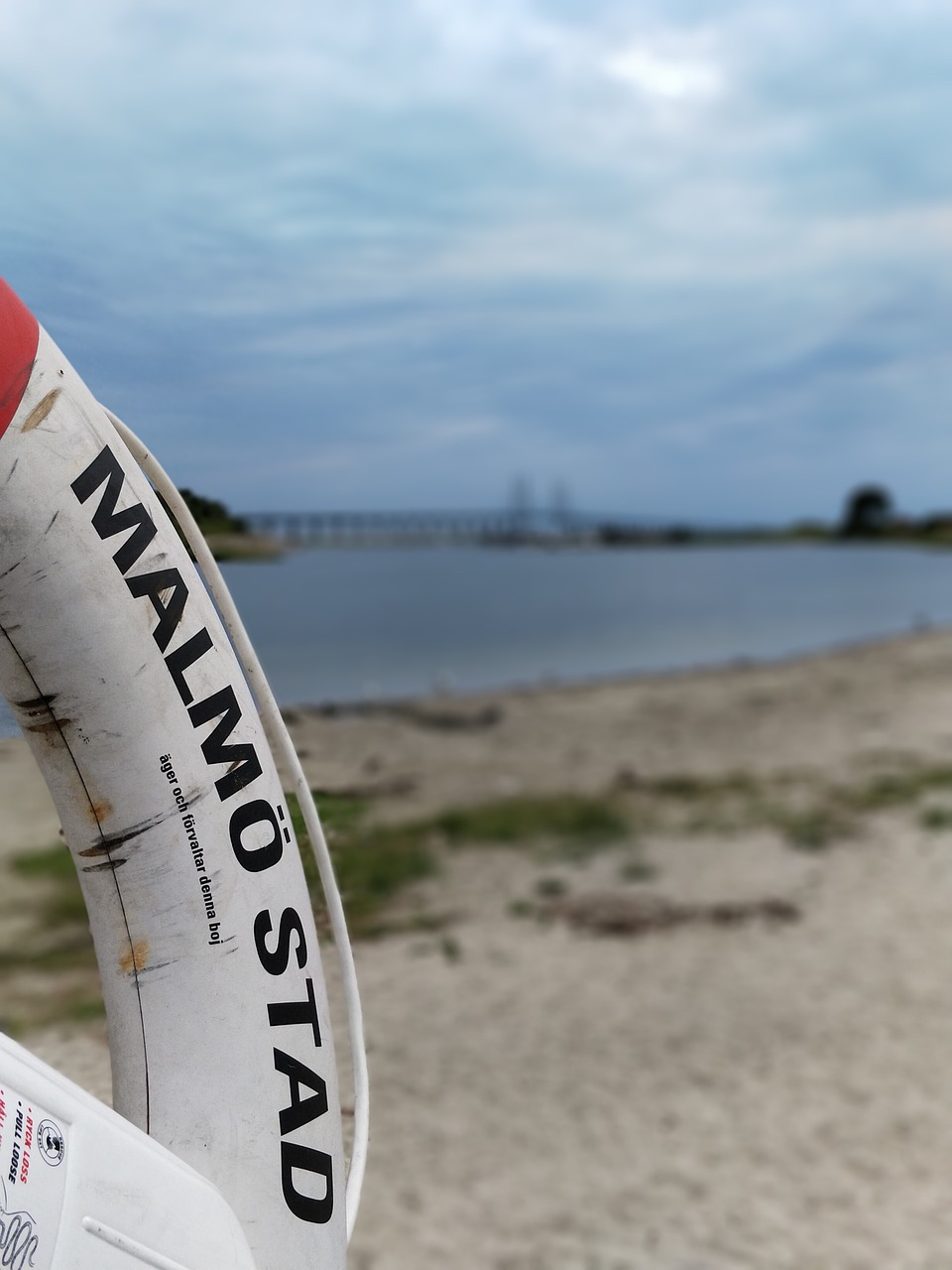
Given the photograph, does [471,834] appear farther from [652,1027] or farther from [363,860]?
[652,1027]

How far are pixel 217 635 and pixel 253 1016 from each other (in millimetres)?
488

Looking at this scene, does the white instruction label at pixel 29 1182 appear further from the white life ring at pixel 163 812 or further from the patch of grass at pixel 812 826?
the patch of grass at pixel 812 826

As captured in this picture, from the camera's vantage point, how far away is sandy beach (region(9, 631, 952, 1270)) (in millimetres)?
2896

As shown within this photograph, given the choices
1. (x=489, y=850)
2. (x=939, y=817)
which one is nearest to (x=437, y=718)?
(x=489, y=850)

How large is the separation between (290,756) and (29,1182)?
635mm

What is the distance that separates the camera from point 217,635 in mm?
1468

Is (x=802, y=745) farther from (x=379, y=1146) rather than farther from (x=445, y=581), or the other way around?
(x=445, y=581)

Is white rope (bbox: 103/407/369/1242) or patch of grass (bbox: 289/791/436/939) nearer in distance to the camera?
white rope (bbox: 103/407/369/1242)

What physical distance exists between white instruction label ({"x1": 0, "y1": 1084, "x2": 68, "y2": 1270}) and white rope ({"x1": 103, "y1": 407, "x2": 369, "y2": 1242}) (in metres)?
0.52

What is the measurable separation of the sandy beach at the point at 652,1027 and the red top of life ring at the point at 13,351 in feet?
2.13

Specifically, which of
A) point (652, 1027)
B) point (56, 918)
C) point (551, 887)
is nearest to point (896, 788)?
point (551, 887)

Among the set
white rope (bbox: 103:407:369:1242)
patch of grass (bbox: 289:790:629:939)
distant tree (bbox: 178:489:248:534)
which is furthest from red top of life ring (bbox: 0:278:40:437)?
patch of grass (bbox: 289:790:629:939)

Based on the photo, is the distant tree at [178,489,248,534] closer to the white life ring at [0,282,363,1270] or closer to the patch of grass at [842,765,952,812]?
the white life ring at [0,282,363,1270]

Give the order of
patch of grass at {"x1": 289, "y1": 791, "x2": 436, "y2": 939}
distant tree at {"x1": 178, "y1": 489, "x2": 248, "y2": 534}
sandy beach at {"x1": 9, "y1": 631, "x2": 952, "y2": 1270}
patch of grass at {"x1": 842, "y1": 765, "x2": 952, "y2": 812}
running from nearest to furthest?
distant tree at {"x1": 178, "y1": 489, "x2": 248, "y2": 534}
patch of grass at {"x1": 289, "y1": 791, "x2": 436, "y2": 939}
sandy beach at {"x1": 9, "y1": 631, "x2": 952, "y2": 1270}
patch of grass at {"x1": 842, "y1": 765, "x2": 952, "y2": 812}
